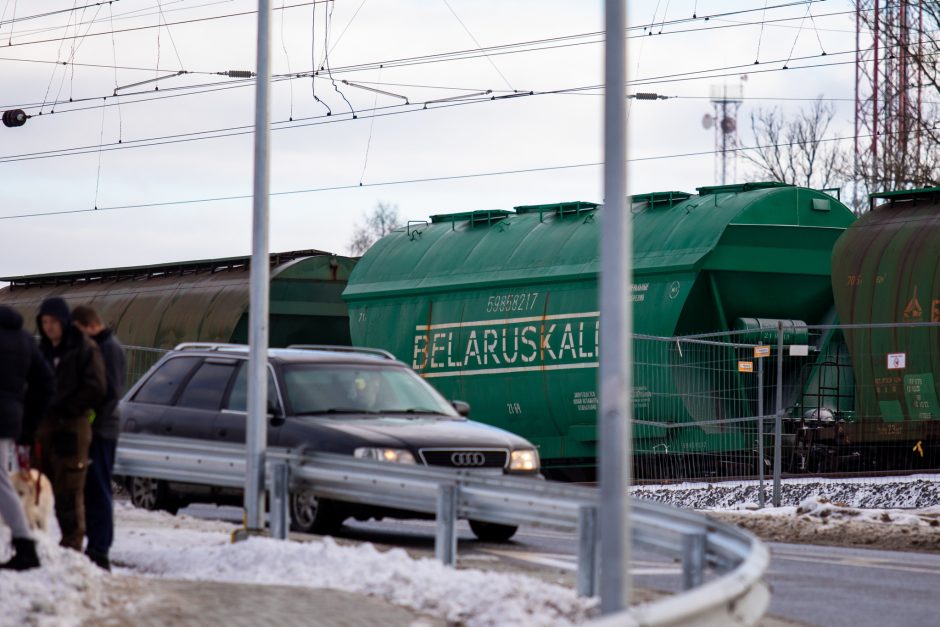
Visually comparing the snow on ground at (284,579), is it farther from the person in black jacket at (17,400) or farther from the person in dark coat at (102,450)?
the person in dark coat at (102,450)

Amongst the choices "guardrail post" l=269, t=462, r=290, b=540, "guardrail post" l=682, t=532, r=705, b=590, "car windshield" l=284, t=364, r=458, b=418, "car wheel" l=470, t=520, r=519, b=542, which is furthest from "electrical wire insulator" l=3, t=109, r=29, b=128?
"guardrail post" l=682, t=532, r=705, b=590

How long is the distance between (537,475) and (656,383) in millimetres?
8131

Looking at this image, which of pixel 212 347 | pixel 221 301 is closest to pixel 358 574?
pixel 212 347

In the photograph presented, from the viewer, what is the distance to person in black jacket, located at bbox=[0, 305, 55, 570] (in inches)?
364

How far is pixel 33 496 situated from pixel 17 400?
650mm

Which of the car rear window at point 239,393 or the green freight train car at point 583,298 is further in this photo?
the green freight train car at point 583,298

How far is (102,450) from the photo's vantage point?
1039 cm

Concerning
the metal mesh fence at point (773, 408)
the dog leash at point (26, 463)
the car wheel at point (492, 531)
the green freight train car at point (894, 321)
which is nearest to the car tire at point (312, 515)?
the car wheel at point (492, 531)

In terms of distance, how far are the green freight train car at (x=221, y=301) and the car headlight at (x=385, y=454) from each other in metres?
13.5

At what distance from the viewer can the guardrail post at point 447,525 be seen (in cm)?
1040

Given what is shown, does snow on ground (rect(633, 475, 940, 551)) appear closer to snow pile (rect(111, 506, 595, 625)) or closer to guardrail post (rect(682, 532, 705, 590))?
snow pile (rect(111, 506, 595, 625))

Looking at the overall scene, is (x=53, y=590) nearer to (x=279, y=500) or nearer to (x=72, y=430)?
(x=72, y=430)

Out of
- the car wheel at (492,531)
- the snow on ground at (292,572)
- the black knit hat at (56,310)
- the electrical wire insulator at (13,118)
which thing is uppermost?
the electrical wire insulator at (13,118)

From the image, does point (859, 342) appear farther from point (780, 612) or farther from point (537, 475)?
point (780, 612)
